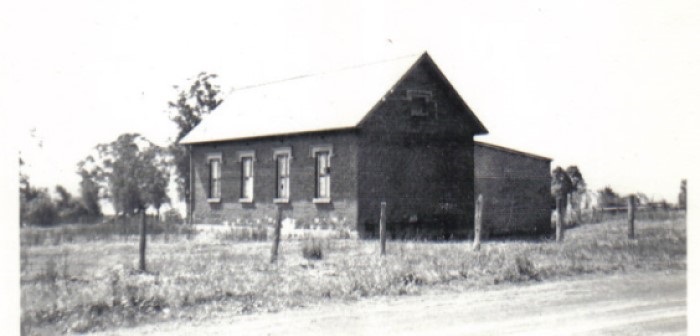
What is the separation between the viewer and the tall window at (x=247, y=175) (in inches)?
1043

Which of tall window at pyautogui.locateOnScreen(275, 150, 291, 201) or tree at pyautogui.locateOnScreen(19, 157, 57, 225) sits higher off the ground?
tall window at pyautogui.locateOnScreen(275, 150, 291, 201)

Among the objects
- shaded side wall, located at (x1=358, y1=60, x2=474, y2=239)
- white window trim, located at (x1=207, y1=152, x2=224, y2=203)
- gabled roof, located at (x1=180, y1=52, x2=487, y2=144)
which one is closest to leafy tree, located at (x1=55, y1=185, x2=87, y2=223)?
white window trim, located at (x1=207, y1=152, x2=224, y2=203)

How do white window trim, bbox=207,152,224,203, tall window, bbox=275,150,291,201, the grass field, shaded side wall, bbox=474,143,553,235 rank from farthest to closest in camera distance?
white window trim, bbox=207,152,224,203
shaded side wall, bbox=474,143,553,235
tall window, bbox=275,150,291,201
the grass field

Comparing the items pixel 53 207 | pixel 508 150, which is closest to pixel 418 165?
pixel 508 150

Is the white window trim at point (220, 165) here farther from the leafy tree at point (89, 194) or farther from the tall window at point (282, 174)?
the leafy tree at point (89, 194)

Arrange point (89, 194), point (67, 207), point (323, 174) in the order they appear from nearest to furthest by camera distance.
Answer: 1. point (67, 207)
2. point (323, 174)
3. point (89, 194)

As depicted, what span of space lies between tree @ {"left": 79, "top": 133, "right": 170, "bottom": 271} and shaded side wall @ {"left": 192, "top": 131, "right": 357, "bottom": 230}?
18.6 ft

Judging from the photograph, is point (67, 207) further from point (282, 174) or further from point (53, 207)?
point (282, 174)

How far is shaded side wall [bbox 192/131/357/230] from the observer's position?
22812 mm

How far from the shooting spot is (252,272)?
521 inches

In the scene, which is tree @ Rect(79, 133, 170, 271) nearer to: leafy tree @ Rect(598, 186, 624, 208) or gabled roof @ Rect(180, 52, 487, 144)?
gabled roof @ Rect(180, 52, 487, 144)

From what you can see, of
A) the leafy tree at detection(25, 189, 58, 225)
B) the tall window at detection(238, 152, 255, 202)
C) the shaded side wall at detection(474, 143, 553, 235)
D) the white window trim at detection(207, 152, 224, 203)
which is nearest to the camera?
the leafy tree at detection(25, 189, 58, 225)

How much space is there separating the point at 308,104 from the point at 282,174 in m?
2.65

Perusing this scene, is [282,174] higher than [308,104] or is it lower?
lower
